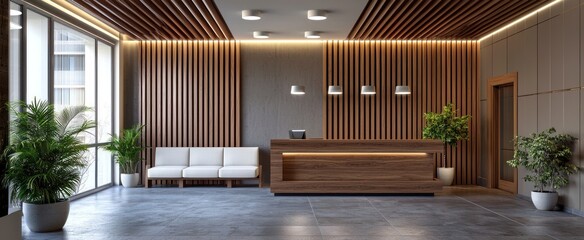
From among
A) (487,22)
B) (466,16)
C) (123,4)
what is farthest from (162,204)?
(487,22)

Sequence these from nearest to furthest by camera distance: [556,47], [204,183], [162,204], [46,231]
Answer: [46,231], [556,47], [162,204], [204,183]

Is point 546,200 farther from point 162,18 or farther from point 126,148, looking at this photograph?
point 126,148

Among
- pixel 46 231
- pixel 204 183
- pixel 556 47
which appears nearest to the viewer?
pixel 46 231

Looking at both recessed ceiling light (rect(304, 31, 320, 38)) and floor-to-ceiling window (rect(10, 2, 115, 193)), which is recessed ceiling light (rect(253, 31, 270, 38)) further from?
floor-to-ceiling window (rect(10, 2, 115, 193))

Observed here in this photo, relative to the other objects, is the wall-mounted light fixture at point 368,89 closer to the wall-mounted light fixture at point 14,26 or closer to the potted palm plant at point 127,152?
the potted palm plant at point 127,152

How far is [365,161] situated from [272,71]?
3.31m

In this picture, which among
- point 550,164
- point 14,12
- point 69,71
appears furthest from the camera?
point 69,71

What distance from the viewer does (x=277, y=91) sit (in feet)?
38.1

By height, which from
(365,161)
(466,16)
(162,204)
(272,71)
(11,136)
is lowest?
(162,204)

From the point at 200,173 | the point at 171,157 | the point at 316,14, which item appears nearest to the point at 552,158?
the point at 316,14

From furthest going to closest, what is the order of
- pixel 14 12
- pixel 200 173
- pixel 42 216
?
pixel 200 173
pixel 14 12
pixel 42 216

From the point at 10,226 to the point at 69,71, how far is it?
5.64 m

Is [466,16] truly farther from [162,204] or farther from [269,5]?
[162,204]

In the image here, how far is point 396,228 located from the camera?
6.54 metres
